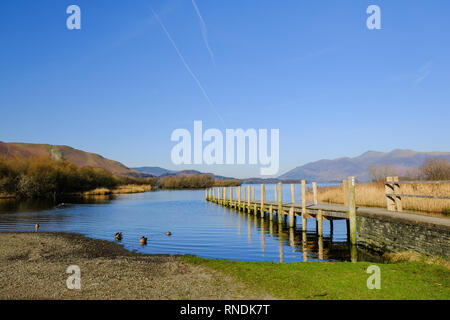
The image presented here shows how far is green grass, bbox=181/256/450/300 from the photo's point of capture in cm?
741

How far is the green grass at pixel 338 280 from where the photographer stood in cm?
741

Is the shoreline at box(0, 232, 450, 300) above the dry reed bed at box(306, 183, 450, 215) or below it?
below

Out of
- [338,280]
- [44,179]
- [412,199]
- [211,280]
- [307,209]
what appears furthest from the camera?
[44,179]

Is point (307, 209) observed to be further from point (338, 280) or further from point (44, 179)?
point (44, 179)

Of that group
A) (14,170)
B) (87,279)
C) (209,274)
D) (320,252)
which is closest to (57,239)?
(87,279)

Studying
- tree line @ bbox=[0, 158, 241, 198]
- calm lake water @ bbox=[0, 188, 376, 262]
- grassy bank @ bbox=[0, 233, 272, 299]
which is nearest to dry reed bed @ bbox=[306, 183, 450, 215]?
calm lake water @ bbox=[0, 188, 376, 262]

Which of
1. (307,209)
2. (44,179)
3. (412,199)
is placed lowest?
(307,209)

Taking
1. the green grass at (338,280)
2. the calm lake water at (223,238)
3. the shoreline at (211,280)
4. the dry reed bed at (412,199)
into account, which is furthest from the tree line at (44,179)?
the green grass at (338,280)

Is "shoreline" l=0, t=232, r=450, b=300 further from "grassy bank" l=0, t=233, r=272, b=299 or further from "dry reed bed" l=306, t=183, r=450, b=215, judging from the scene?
"dry reed bed" l=306, t=183, r=450, b=215

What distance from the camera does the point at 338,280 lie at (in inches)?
334

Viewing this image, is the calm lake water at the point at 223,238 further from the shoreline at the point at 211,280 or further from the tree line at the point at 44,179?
the tree line at the point at 44,179

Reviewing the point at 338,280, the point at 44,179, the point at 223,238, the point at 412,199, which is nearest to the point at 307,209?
the point at 223,238

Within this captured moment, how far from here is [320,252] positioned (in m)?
16.2

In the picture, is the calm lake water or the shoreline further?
the calm lake water
